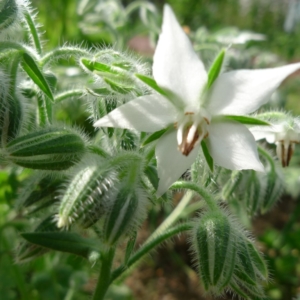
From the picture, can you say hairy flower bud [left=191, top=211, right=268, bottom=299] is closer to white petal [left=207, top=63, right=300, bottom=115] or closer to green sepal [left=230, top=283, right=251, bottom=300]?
green sepal [left=230, top=283, right=251, bottom=300]

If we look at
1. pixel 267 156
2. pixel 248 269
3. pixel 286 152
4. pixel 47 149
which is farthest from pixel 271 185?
pixel 47 149

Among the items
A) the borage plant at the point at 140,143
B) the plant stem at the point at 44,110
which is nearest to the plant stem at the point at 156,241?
the borage plant at the point at 140,143

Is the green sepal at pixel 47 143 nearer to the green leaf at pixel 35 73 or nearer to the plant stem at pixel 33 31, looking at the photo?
the green leaf at pixel 35 73

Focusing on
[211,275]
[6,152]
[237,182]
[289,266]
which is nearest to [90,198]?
[6,152]

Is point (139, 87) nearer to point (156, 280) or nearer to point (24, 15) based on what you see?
point (24, 15)

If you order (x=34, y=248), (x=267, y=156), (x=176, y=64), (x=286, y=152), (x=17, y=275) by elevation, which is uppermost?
(x=176, y=64)

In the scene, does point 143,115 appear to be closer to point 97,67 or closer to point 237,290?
point 97,67
